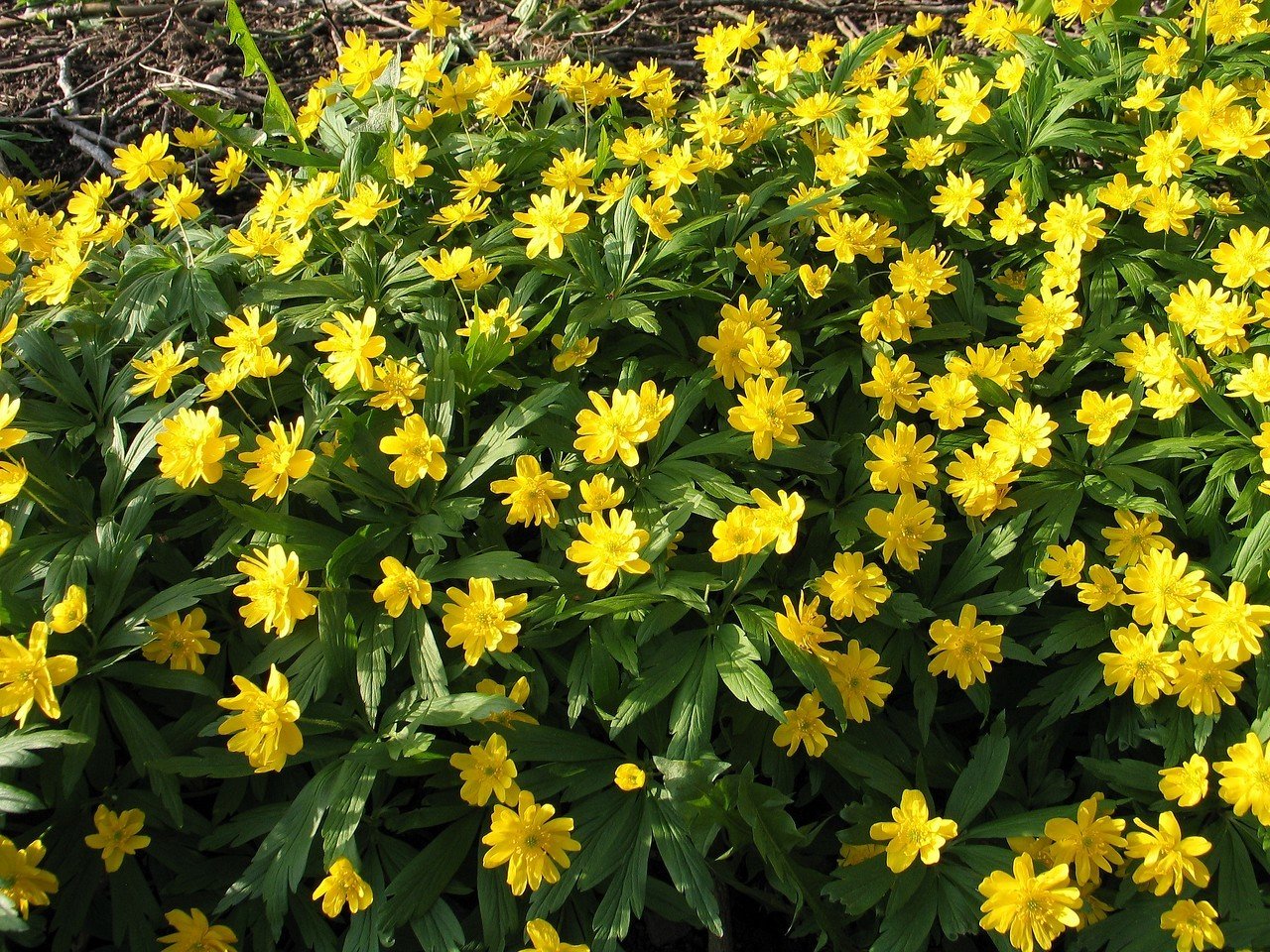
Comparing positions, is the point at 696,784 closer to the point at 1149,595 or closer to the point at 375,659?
the point at 375,659

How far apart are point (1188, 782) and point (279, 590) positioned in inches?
64.5

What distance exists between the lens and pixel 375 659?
188 cm

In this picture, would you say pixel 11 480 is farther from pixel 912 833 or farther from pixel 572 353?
pixel 912 833

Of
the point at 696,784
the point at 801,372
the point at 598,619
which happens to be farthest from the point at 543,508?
the point at 801,372

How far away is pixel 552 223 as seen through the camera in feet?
7.38

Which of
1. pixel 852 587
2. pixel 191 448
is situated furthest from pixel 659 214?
pixel 191 448

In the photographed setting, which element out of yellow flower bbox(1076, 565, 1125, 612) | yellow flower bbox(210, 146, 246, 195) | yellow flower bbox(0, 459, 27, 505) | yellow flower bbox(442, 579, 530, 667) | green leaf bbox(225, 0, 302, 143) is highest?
green leaf bbox(225, 0, 302, 143)

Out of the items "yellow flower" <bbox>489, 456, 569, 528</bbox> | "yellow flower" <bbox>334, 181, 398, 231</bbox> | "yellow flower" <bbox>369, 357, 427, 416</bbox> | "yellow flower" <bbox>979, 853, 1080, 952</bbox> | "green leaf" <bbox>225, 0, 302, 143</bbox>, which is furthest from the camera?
"green leaf" <bbox>225, 0, 302, 143</bbox>

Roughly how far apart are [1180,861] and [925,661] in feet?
1.80

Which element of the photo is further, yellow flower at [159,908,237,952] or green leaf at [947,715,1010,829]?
green leaf at [947,715,1010,829]

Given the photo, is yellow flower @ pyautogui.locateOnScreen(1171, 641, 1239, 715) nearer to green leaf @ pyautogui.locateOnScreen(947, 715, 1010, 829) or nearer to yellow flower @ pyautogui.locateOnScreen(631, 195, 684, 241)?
green leaf @ pyautogui.locateOnScreen(947, 715, 1010, 829)

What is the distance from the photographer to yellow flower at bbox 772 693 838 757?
6.08ft

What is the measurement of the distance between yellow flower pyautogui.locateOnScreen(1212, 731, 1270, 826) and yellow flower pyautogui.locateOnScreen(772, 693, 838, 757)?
659mm

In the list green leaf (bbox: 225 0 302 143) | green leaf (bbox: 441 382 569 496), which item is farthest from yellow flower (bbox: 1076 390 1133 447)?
green leaf (bbox: 225 0 302 143)
